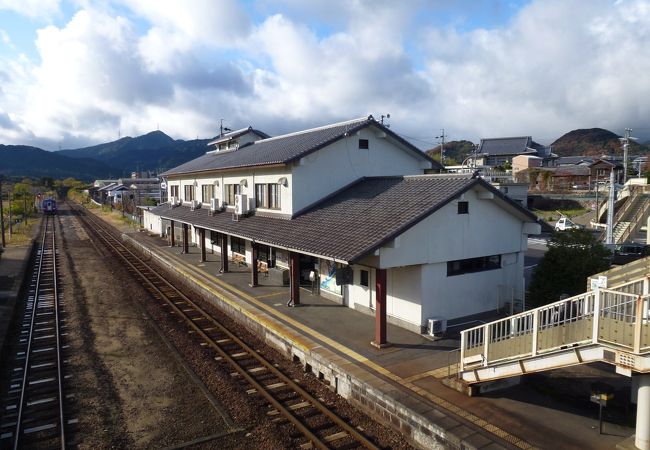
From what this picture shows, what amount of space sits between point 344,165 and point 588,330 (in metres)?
11.1

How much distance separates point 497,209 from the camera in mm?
12445

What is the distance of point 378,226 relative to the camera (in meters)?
11.3

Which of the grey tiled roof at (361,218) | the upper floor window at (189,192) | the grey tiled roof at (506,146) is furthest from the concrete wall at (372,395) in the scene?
the grey tiled roof at (506,146)

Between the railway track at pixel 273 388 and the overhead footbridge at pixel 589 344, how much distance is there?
2.57m

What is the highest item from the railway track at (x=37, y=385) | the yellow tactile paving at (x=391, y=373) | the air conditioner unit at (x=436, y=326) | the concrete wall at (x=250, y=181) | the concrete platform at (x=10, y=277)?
the concrete wall at (x=250, y=181)

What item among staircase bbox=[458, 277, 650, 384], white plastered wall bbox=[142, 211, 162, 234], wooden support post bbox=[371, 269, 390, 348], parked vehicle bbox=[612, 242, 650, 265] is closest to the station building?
wooden support post bbox=[371, 269, 390, 348]

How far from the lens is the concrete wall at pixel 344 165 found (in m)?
15.8

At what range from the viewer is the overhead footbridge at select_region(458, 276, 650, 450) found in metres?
5.96

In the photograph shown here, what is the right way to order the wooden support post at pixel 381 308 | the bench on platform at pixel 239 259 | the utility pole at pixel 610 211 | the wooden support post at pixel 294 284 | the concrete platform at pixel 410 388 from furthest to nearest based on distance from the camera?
1. the utility pole at pixel 610 211
2. the bench on platform at pixel 239 259
3. the wooden support post at pixel 294 284
4. the wooden support post at pixel 381 308
5. the concrete platform at pixel 410 388

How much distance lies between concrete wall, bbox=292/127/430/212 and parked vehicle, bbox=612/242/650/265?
12130 millimetres

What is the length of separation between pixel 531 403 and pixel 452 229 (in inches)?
188

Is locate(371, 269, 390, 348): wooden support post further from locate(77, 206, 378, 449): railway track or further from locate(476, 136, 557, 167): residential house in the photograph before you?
locate(476, 136, 557, 167): residential house

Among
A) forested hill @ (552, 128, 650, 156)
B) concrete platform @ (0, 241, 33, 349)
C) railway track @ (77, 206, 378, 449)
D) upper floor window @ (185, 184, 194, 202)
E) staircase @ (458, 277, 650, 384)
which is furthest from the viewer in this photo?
forested hill @ (552, 128, 650, 156)

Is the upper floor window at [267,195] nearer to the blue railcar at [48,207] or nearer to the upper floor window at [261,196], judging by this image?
the upper floor window at [261,196]
